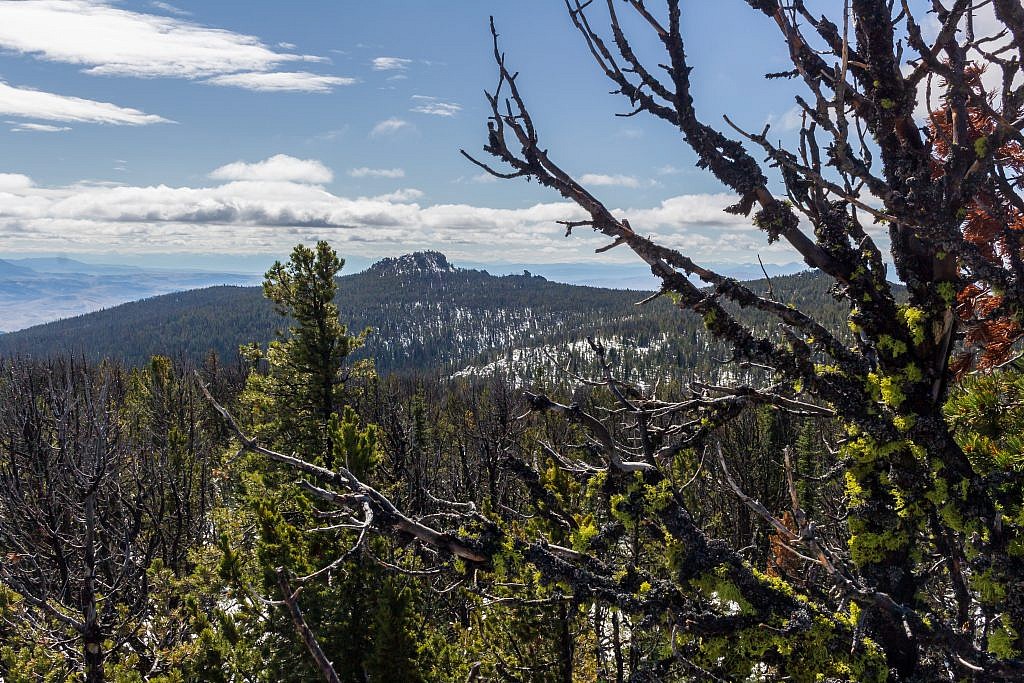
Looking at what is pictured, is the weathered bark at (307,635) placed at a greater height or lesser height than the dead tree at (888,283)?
lesser

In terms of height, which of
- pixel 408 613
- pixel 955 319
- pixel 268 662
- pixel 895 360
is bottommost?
pixel 268 662

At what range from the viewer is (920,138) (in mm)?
3166

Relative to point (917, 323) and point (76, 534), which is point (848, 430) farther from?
point (76, 534)

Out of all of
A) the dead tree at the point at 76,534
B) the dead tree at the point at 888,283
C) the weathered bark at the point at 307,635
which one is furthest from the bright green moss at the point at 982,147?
the dead tree at the point at 76,534

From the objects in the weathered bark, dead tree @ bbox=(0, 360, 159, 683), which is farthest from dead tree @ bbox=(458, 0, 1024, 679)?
dead tree @ bbox=(0, 360, 159, 683)

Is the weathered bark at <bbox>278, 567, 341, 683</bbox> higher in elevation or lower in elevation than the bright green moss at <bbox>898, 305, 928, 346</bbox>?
lower

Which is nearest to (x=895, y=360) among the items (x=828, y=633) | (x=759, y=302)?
(x=759, y=302)

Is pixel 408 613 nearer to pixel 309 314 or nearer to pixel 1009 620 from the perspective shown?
pixel 1009 620

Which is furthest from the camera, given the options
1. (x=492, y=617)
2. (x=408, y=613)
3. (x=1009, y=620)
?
(x=492, y=617)

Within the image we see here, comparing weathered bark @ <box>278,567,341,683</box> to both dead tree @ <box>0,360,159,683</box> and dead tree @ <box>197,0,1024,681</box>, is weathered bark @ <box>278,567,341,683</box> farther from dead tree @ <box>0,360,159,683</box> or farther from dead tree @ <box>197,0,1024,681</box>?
dead tree @ <box>0,360,159,683</box>

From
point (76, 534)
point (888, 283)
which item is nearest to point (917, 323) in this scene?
point (888, 283)

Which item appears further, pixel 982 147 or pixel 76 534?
pixel 76 534

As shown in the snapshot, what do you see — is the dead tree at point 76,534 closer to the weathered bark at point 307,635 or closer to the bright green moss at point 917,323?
the weathered bark at point 307,635

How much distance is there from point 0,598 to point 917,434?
573 inches
